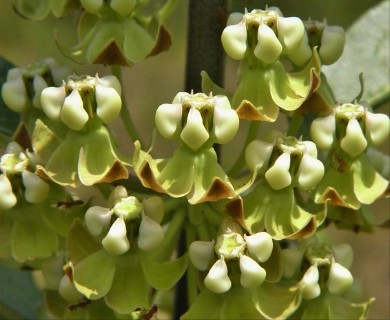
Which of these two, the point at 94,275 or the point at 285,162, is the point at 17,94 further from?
the point at 285,162

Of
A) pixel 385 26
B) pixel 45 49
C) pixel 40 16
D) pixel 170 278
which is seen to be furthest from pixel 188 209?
pixel 45 49

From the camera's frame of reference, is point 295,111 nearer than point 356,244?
Yes

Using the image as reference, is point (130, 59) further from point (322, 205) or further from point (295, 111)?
point (322, 205)

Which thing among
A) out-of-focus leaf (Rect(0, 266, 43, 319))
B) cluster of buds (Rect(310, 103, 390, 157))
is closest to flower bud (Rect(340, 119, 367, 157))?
cluster of buds (Rect(310, 103, 390, 157))

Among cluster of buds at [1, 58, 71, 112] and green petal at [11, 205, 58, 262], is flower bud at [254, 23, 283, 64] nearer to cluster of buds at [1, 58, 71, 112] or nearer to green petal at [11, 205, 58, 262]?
cluster of buds at [1, 58, 71, 112]

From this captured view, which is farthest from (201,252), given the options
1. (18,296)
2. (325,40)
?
(18,296)

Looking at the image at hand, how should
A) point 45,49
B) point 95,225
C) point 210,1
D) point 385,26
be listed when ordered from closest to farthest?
point 95,225 < point 210,1 < point 385,26 < point 45,49

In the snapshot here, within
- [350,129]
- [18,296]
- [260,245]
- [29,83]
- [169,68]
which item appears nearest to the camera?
[260,245]
